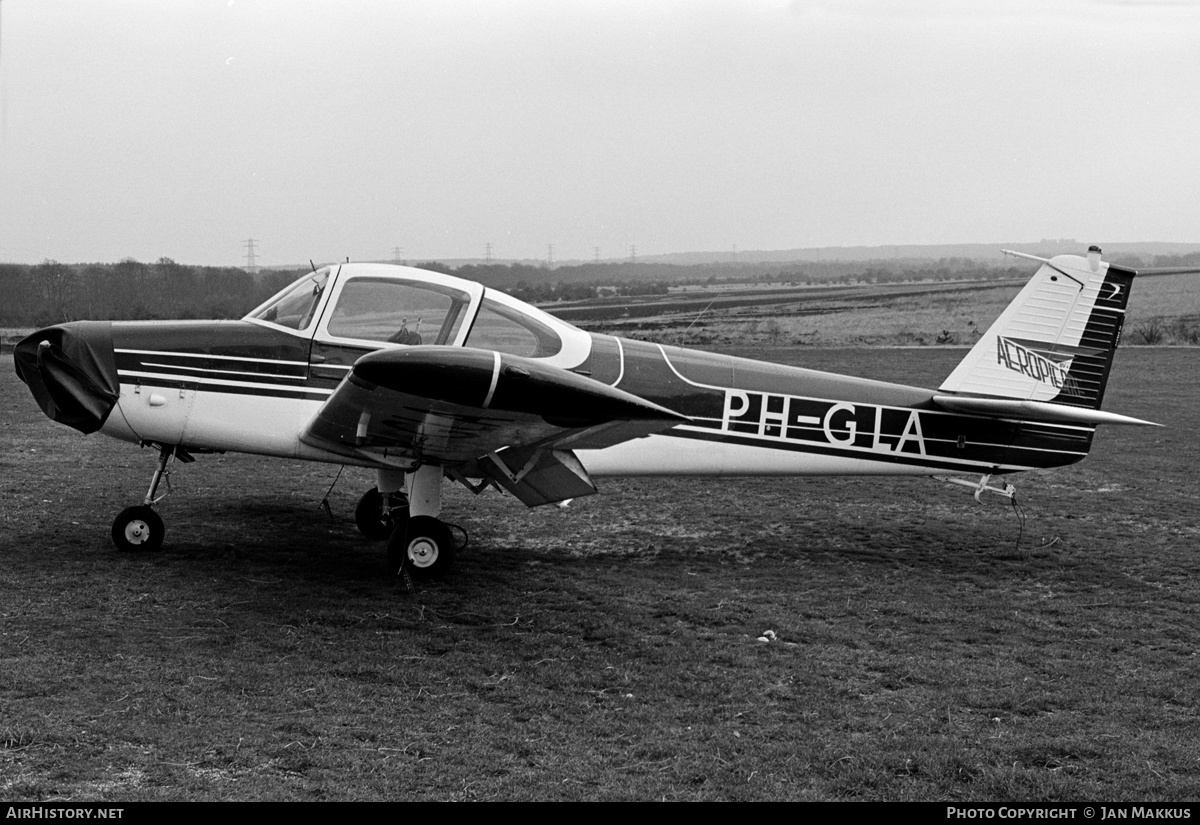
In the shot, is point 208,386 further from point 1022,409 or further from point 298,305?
point 1022,409

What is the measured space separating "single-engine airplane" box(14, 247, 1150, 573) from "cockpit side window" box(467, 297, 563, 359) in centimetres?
2

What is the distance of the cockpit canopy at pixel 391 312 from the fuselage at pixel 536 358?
0.01 metres

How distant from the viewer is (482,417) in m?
6.11

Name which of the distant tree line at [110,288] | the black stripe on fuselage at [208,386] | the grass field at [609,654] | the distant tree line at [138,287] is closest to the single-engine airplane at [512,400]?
the black stripe on fuselage at [208,386]

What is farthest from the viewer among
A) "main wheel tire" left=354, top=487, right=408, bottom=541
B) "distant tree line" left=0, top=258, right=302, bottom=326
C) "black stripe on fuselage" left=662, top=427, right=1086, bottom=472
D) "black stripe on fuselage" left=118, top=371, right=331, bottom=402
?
"distant tree line" left=0, top=258, right=302, bottom=326

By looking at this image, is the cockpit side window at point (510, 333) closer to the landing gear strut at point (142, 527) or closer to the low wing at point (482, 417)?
the low wing at point (482, 417)

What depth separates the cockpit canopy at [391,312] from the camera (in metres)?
7.43

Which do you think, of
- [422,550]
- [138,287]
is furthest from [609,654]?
[138,287]

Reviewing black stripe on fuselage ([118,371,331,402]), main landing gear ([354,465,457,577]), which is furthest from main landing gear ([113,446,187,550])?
main landing gear ([354,465,457,577])

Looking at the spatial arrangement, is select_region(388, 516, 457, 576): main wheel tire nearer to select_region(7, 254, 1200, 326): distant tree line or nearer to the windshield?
the windshield

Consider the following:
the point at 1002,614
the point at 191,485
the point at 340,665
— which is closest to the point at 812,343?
the point at 191,485

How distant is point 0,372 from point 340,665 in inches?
849

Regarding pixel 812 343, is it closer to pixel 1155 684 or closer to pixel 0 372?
pixel 0 372

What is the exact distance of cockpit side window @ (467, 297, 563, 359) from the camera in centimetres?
745
